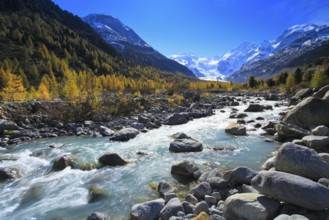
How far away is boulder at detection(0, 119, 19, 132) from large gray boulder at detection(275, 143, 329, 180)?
2616 cm

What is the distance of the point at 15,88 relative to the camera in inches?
1998

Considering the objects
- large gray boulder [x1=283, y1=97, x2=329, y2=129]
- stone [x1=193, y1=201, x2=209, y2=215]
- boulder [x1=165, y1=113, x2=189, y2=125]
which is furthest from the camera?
boulder [x1=165, y1=113, x2=189, y2=125]

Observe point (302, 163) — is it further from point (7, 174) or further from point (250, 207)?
point (7, 174)

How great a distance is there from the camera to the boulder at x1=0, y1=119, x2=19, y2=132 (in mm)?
28250

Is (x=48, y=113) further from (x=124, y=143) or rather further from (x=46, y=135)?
(x=124, y=143)

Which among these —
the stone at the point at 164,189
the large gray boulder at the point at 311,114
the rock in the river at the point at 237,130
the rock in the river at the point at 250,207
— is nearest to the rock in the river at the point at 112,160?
the stone at the point at 164,189

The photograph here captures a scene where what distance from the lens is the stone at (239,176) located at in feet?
42.3

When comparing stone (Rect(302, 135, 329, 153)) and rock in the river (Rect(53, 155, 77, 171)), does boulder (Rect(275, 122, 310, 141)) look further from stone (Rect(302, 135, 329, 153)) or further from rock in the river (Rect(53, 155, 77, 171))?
rock in the river (Rect(53, 155, 77, 171))

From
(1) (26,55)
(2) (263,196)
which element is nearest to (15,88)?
(2) (263,196)

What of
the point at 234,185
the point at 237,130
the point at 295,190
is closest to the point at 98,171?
the point at 234,185

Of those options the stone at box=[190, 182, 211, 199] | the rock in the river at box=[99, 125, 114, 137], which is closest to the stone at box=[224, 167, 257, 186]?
the stone at box=[190, 182, 211, 199]

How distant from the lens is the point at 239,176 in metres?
13.0

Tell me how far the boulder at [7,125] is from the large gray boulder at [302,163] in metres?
26.2

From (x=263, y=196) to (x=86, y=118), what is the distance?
28.3 meters
